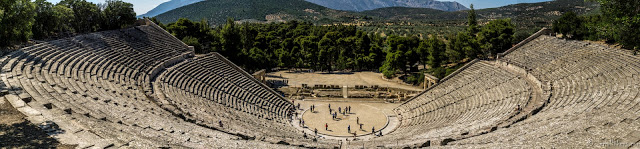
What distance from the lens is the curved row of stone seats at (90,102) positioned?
11039 mm

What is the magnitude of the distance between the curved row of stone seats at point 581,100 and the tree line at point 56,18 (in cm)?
2193

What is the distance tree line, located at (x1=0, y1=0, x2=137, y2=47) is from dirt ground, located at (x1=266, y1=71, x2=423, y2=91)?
63.5ft

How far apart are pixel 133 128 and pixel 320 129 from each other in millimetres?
15295

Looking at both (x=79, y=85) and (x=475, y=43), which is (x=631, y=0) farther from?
(x=79, y=85)

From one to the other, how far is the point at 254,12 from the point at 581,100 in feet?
512

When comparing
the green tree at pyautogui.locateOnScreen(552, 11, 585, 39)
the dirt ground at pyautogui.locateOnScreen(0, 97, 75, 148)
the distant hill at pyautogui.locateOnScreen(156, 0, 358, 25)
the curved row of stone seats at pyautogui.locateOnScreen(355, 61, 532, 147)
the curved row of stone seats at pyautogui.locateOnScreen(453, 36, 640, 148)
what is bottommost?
the curved row of stone seats at pyautogui.locateOnScreen(355, 61, 532, 147)

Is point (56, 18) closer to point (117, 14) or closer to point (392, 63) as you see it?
point (117, 14)

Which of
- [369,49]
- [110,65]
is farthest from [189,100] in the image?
[369,49]

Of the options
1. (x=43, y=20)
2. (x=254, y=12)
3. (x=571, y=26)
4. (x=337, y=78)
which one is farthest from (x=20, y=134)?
(x=254, y=12)

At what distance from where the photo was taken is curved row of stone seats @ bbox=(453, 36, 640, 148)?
38.1 feet

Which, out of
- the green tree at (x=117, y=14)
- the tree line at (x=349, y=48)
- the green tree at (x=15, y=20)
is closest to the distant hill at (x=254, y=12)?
the tree line at (x=349, y=48)

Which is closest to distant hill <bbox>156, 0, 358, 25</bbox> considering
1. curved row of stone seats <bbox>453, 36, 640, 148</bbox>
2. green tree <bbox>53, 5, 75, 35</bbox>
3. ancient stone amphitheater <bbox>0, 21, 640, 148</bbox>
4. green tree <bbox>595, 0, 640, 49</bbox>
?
green tree <bbox>53, 5, 75, 35</bbox>

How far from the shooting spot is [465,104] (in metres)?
25.9

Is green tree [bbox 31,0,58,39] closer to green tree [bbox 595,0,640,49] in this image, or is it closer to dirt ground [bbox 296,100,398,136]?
dirt ground [bbox 296,100,398,136]
